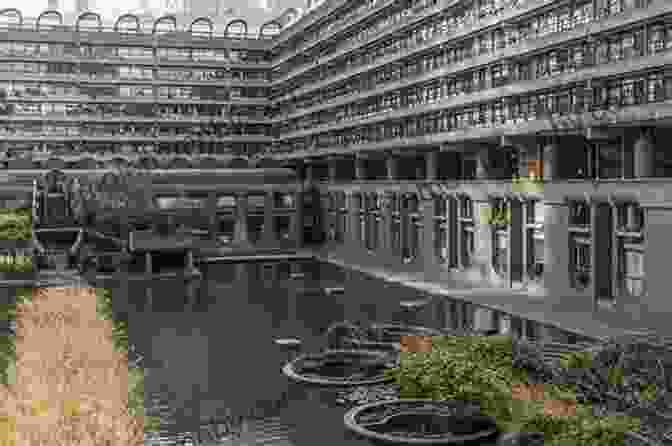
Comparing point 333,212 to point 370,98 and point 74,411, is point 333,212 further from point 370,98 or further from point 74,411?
point 74,411

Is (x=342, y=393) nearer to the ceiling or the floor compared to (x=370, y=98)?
nearer to the floor

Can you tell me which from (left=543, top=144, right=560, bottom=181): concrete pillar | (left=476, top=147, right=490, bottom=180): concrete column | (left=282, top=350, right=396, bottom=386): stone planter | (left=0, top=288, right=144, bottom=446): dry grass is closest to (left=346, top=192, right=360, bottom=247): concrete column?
(left=476, top=147, right=490, bottom=180): concrete column

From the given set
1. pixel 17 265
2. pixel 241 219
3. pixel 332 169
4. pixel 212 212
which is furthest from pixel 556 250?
pixel 212 212

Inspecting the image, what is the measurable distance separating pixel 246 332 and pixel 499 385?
72.5 ft

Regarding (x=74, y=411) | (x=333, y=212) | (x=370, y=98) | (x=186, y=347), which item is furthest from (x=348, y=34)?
(x=74, y=411)

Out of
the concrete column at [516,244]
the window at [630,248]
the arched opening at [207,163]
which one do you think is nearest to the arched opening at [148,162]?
the arched opening at [207,163]

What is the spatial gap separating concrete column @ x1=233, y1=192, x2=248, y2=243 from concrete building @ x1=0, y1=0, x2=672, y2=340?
28.3ft

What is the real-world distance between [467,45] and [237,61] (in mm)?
58929

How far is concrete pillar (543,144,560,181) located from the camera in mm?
59250

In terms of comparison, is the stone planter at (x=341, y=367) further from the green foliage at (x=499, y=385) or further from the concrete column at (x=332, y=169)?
the concrete column at (x=332, y=169)

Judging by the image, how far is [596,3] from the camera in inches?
2076

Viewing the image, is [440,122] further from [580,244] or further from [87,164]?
[87,164]

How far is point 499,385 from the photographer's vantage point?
78.3 feet

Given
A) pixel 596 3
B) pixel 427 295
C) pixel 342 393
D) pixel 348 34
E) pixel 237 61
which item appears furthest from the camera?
pixel 237 61
